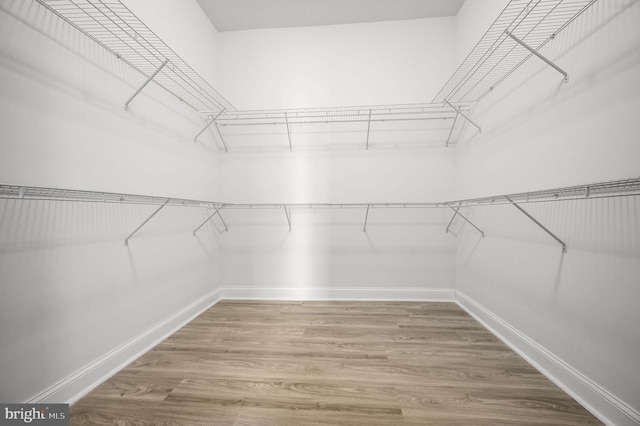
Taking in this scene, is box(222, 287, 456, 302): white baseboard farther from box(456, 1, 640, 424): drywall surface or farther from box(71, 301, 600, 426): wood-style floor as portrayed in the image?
box(456, 1, 640, 424): drywall surface

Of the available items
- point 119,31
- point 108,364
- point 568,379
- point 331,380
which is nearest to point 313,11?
point 119,31

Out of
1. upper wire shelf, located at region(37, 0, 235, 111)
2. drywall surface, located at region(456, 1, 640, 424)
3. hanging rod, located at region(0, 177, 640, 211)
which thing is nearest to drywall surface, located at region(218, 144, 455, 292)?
hanging rod, located at region(0, 177, 640, 211)

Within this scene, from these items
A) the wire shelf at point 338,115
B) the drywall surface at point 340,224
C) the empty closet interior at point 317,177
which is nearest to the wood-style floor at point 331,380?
the empty closet interior at point 317,177

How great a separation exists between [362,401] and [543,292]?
1.19 m

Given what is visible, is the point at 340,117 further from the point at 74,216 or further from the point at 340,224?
the point at 74,216

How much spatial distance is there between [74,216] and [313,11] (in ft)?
8.18

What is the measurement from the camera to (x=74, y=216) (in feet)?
4.05

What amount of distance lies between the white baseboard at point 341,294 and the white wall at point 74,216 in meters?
0.80

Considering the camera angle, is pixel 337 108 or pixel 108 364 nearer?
pixel 108 364

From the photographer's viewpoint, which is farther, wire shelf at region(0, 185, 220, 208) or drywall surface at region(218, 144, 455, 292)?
drywall surface at region(218, 144, 455, 292)

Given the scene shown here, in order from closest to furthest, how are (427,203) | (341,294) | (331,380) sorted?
(331,380)
(427,203)
(341,294)

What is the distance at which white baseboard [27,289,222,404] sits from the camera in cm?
115

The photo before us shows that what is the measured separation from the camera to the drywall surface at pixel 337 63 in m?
2.50

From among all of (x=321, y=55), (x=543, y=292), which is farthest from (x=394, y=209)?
(x=321, y=55)
